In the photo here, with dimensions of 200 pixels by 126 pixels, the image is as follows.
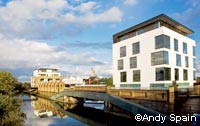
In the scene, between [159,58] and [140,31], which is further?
[140,31]

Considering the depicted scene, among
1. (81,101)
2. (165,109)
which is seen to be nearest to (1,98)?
(165,109)

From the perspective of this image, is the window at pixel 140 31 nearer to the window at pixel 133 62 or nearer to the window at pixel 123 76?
the window at pixel 133 62

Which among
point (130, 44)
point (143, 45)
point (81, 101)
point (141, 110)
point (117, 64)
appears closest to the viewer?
point (141, 110)

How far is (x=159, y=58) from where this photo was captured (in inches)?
1727

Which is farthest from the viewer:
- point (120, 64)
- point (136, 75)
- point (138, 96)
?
point (120, 64)

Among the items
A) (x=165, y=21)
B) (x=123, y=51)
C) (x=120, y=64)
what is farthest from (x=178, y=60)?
(x=120, y=64)

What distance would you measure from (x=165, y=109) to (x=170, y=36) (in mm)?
18740

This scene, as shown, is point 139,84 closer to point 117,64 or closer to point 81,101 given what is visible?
point 117,64

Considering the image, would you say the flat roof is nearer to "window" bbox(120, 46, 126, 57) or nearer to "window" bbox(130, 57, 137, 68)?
"window" bbox(120, 46, 126, 57)

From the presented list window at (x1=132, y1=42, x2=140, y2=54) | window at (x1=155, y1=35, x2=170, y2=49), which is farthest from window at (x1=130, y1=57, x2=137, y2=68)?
window at (x1=155, y1=35, x2=170, y2=49)

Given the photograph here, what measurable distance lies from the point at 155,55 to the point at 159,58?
4.23ft

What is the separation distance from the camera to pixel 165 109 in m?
30.8

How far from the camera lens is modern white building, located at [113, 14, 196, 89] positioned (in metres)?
43.7

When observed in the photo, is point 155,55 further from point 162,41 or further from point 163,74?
point 163,74
